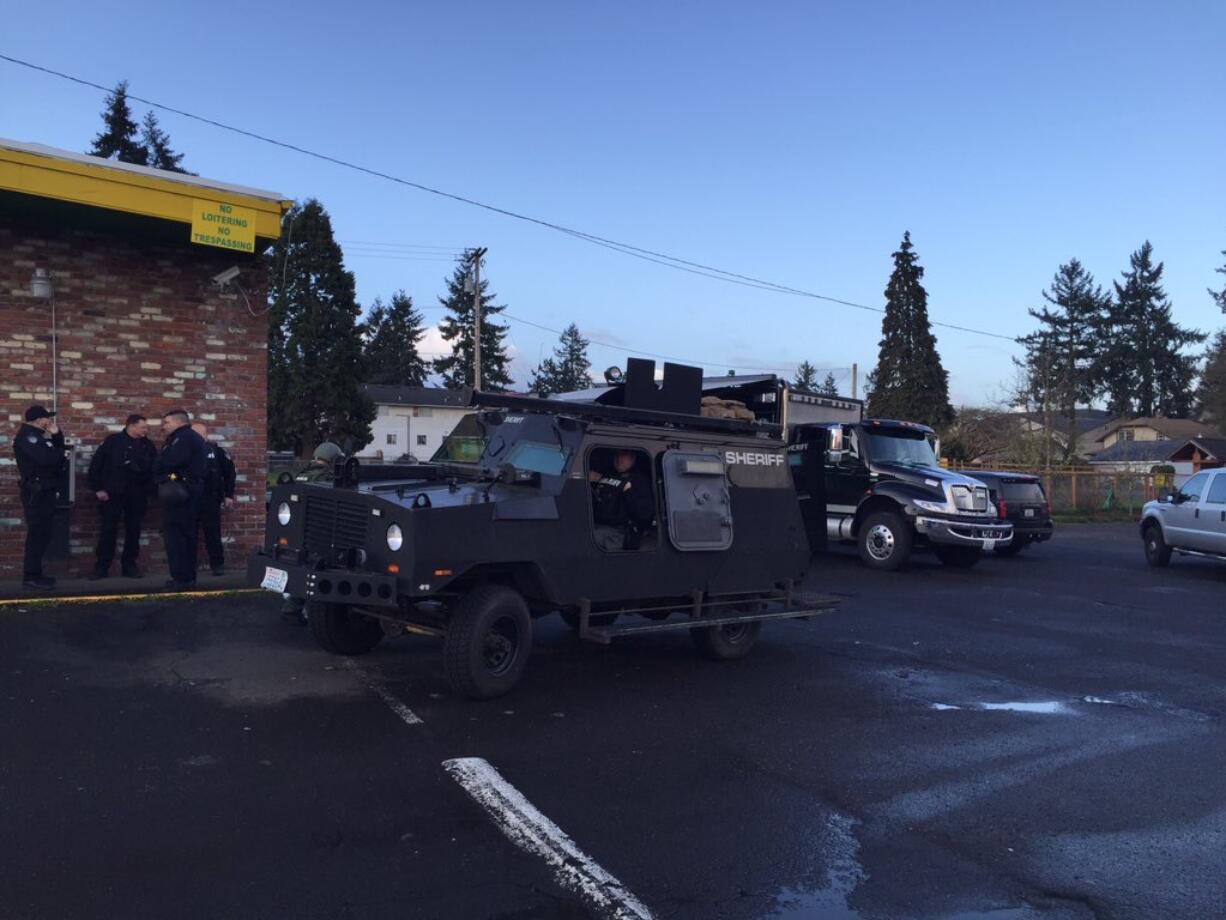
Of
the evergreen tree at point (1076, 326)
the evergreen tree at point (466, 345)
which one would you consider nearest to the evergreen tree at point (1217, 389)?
the evergreen tree at point (1076, 326)

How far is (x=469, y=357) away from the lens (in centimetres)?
7388

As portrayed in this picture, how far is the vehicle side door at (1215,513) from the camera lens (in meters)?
14.8

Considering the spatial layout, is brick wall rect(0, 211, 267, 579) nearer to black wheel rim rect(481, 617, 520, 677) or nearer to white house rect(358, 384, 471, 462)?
black wheel rim rect(481, 617, 520, 677)

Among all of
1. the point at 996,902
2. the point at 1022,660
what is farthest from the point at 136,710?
the point at 1022,660

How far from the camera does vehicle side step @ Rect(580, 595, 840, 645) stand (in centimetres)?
693

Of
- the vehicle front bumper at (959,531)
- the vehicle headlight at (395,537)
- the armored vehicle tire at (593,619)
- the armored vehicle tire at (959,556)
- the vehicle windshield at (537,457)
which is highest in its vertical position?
the vehicle windshield at (537,457)

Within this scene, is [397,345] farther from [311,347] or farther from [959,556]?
[959,556]

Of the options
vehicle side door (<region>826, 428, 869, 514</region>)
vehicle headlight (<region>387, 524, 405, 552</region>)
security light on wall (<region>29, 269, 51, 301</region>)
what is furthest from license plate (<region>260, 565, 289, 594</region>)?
vehicle side door (<region>826, 428, 869, 514</region>)

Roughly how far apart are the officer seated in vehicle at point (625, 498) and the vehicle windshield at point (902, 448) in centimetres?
903

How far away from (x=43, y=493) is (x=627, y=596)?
6.03 metres

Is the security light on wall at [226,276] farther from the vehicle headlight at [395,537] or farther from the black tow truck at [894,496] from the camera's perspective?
the black tow truck at [894,496]

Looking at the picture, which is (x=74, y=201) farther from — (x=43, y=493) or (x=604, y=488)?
(x=604, y=488)

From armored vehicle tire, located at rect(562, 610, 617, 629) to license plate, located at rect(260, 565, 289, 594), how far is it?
75.6 inches

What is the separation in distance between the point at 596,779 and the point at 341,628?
10.1 feet
